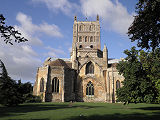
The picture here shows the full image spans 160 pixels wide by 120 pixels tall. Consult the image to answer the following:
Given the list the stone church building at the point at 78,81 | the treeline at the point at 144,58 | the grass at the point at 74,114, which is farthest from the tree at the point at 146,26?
the stone church building at the point at 78,81

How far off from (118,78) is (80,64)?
10.0 metres

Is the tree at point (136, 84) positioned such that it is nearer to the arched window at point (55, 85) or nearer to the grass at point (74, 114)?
the grass at point (74, 114)

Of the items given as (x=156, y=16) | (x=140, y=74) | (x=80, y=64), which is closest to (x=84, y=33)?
(x=80, y=64)

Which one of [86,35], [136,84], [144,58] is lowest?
[136,84]

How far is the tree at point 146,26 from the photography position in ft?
36.7

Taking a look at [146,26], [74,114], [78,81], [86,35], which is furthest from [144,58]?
[86,35]

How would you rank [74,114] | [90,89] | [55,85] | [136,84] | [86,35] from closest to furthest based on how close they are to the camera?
[74,114] < [136,84] < [55,85] < [90,89] < [86,35]

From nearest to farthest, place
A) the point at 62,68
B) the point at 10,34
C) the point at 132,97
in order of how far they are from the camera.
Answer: the point at 10,34, the point at 132,97, the point at 62,68

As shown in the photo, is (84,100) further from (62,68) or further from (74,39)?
(74,39)

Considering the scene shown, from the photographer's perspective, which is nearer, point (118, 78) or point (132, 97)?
point (132, 97)

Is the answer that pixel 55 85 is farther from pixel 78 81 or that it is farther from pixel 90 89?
pixel 90 89

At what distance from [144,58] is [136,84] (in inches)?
167

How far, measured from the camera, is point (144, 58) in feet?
44.4

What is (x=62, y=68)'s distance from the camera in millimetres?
34094
